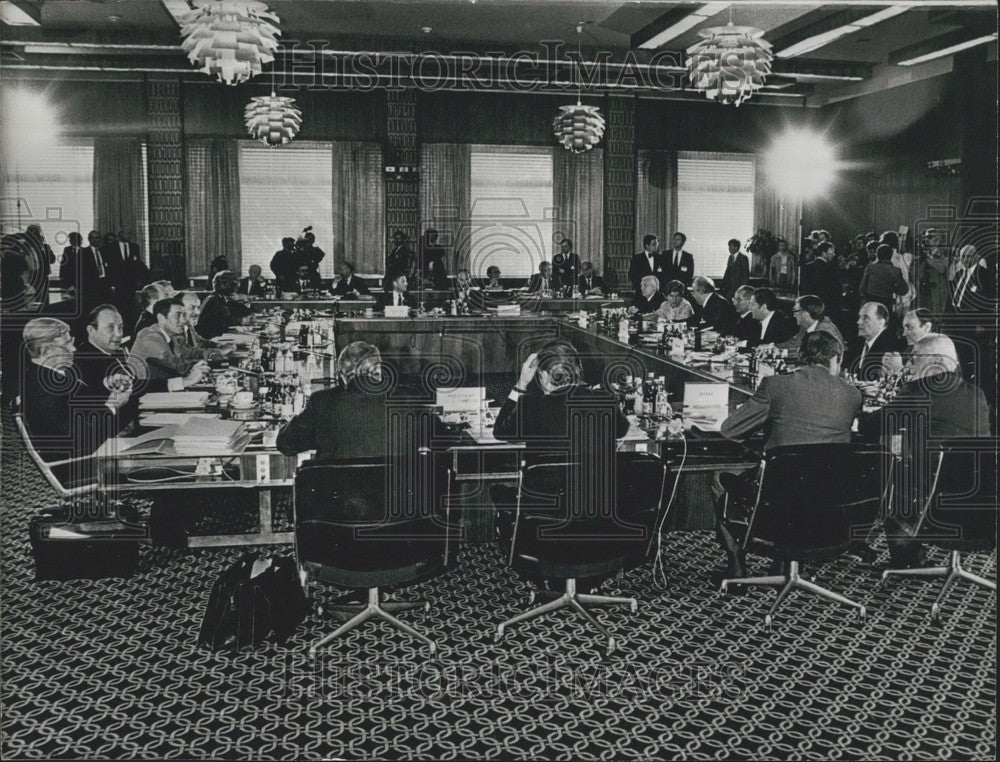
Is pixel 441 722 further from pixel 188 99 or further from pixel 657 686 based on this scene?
pixel 188 99

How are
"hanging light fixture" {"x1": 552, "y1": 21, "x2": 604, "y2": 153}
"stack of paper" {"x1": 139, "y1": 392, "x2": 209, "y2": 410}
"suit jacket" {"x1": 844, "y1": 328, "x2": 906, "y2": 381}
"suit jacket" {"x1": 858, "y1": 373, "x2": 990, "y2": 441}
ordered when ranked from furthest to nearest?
"hanging light fixture" {"x1": 552, "y1": 21, "x2": 604, "y2": 153}, "suit jacket" {"x1": 844, "y1": 328, "x2": 906, "y2": 381}, "stack of paper" {"x1": 139, "y1": 392, "x2": 209, "y2": 410}, "suit jacket" {"x1": 858, "y1": 373, "x2": 990, "y2": 441}

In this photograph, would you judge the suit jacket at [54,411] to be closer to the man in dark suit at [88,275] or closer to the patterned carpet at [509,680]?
the patterned carpet at [509,680]

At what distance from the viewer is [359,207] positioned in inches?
587

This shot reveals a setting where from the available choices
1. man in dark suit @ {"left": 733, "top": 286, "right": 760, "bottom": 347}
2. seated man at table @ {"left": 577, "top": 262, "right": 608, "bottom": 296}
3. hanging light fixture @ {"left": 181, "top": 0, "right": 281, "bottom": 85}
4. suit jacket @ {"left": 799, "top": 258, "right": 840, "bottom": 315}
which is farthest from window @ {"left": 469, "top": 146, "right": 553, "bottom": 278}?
hanging light fixture @ {"left": 181, "top": 0, "right": 281, "bottom": 85}

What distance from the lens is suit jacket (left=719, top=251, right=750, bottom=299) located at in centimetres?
1401

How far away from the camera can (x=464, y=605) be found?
14.7 ft

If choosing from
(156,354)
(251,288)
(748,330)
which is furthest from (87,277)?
(748,330)

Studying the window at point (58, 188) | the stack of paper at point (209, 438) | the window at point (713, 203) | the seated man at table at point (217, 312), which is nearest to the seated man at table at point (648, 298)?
the seated man at table at point (217, 312)

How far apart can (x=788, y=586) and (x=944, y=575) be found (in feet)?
2.82

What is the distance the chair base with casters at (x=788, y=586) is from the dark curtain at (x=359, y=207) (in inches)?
439

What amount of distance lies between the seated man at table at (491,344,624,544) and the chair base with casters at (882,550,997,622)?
1559mm

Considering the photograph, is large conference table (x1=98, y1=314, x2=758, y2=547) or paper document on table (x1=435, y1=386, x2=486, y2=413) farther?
paper document on table (x1=435, y1=386, x2=486, y2=413)

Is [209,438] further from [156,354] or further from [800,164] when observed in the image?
[800,164]

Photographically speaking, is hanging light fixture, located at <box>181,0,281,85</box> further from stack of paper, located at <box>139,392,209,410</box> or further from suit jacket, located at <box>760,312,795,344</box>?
suit jacket, located at <box>760,312,795,344</box>
